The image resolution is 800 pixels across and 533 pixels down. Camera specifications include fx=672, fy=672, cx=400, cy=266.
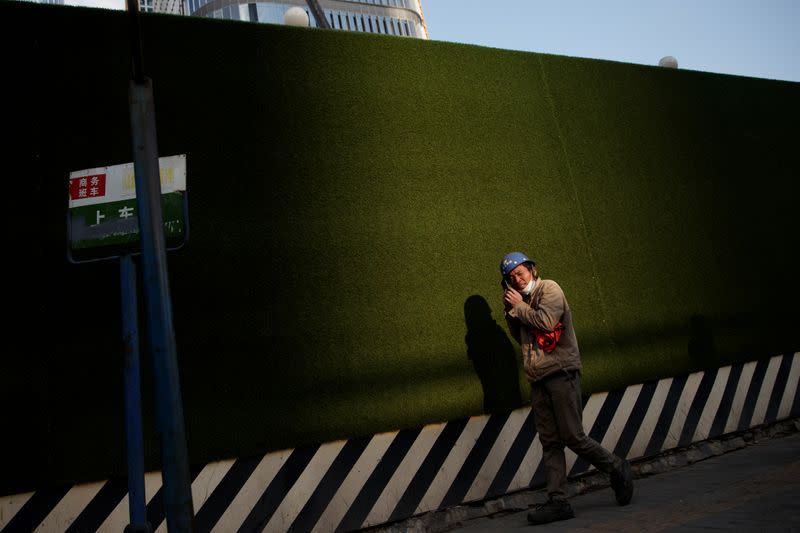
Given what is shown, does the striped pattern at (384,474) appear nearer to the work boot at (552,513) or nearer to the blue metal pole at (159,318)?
the work boot at (552,513)

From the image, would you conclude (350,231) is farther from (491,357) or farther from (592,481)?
(592,481)

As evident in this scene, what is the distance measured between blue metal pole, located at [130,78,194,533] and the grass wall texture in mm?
960

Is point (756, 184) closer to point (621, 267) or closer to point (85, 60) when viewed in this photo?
point (621, 267)

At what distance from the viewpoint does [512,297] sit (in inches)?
174

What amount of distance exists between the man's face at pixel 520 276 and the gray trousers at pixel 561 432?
2.07 feet

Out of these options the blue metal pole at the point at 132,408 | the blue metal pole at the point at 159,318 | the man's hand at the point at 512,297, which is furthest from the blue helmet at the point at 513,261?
the blue metal pole at the point at 132,408

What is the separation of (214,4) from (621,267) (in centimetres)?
6087

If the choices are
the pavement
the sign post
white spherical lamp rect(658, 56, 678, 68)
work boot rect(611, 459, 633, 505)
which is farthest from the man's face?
white spherical lamp rect(658, 56, 678, 68)

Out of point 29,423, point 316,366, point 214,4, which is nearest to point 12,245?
point 29,423

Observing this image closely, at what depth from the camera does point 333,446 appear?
4383 mm

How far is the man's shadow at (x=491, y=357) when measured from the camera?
16.4ft

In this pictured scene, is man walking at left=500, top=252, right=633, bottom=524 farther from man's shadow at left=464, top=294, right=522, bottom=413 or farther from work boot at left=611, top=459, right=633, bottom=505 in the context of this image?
man's shadow at left=464, top=294, right=522, bottom=413

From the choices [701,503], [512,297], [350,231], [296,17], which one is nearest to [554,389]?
[512,297]

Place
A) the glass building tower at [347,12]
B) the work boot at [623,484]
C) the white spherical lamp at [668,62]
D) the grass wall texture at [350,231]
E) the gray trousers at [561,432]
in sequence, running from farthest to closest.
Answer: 1. the glass building tower at [347,12]
2. the white spherical lamp at [668,62]
3. the work boot at [623,484]
4. the gray trousers at [561,432]
5. the grass wall texture at [350,231]
